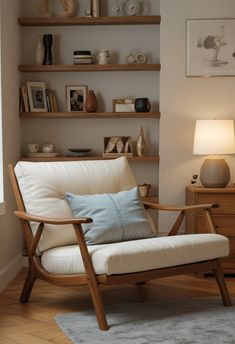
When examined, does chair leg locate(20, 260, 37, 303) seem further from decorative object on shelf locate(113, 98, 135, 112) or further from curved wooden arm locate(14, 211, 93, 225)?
decorative object on shelf locate(113, 98, 135, 112)

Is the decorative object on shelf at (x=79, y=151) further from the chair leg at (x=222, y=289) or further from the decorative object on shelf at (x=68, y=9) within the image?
the chair leg at (x=222, y=289)

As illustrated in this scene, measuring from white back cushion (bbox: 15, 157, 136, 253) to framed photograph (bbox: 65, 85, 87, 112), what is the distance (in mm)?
1033

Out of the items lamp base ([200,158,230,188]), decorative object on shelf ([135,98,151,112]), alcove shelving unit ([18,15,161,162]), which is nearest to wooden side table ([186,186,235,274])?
lamp base ([200,158,230,188])

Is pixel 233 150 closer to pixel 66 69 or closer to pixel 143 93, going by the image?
pixel 143 93

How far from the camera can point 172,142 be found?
5000 millimetres

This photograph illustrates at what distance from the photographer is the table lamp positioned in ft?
15.3

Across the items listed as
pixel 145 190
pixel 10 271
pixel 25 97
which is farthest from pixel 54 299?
pixel 25 97

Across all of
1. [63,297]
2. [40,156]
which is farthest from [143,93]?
[63,297]

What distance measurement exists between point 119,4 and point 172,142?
1.19 meters

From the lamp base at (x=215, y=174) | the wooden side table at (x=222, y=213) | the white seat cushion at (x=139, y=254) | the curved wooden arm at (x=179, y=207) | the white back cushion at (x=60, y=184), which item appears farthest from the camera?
the lamp base at (x=215, y=174)

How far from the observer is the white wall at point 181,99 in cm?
493

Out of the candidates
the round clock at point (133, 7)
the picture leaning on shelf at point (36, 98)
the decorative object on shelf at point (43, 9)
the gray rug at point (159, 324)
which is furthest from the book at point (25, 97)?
the gray rug at point (159, 324)

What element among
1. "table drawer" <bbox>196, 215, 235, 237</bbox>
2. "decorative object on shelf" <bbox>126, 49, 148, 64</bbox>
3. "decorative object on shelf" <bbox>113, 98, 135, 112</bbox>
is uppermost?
"decorative object on shelf" <bbox>126, 49, 148, 64</bbox>

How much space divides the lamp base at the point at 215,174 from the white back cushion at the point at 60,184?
0.80 meters
